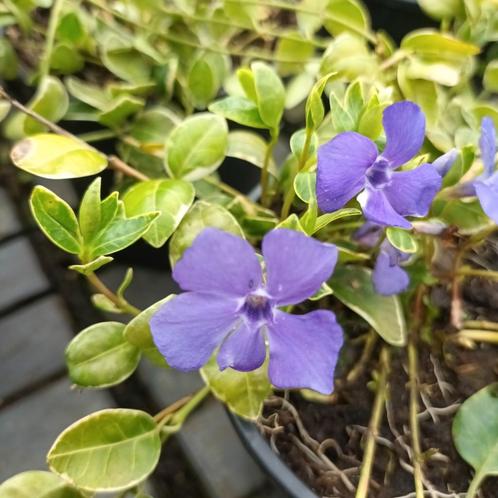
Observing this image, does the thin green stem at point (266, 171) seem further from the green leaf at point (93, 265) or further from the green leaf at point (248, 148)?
the green leaf at point (93, 265)

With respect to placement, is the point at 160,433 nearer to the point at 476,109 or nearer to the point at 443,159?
the point at 443,159

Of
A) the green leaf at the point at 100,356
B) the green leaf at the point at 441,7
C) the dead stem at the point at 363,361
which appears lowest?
the dead stem at the point at 363,361

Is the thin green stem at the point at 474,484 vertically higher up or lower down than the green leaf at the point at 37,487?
lower down

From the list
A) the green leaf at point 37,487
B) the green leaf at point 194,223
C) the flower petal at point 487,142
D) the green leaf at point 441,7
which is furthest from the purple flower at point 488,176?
the green leaf at point 37,487

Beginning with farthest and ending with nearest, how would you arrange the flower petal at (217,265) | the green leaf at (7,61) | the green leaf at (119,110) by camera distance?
the green leaf at (7,61), the green leaf at (119,110), the flower petal at (217,265)

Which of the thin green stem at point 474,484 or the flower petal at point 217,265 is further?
the thin green stem at point 474,484

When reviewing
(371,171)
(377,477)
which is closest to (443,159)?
(371,171)

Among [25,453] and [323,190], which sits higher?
[323,190]
